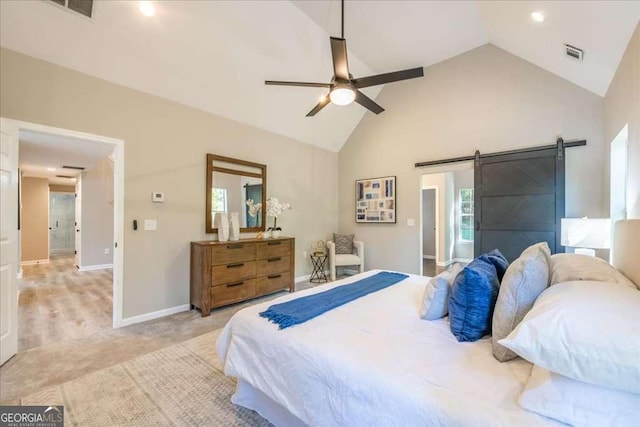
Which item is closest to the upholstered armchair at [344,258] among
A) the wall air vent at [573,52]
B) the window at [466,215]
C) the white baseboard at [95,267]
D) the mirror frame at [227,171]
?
the mirror frame at [227,171]

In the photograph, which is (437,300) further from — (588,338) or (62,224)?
(62,224)

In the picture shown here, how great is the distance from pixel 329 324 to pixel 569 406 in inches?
39.4

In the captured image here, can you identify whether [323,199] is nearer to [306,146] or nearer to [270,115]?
[306,146]

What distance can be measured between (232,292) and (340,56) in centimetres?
300

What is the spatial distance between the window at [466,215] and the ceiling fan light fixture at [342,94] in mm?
6058

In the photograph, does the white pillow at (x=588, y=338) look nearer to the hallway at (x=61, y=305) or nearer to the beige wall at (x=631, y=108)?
the beige wall at (x=631, y=108)

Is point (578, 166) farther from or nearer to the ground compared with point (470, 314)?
farther from the ground

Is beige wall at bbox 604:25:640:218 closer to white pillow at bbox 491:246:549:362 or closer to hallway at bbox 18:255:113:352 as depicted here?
white pillow at bbox 491:246:549:362

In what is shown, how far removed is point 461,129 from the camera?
4.34 meters

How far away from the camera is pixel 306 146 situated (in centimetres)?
531

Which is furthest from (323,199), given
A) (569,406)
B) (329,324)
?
(569,406)

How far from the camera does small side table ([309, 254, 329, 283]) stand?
17.3 ft

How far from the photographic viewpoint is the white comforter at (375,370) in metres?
0.96

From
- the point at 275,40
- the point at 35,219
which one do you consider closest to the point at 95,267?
the point at 35,219
